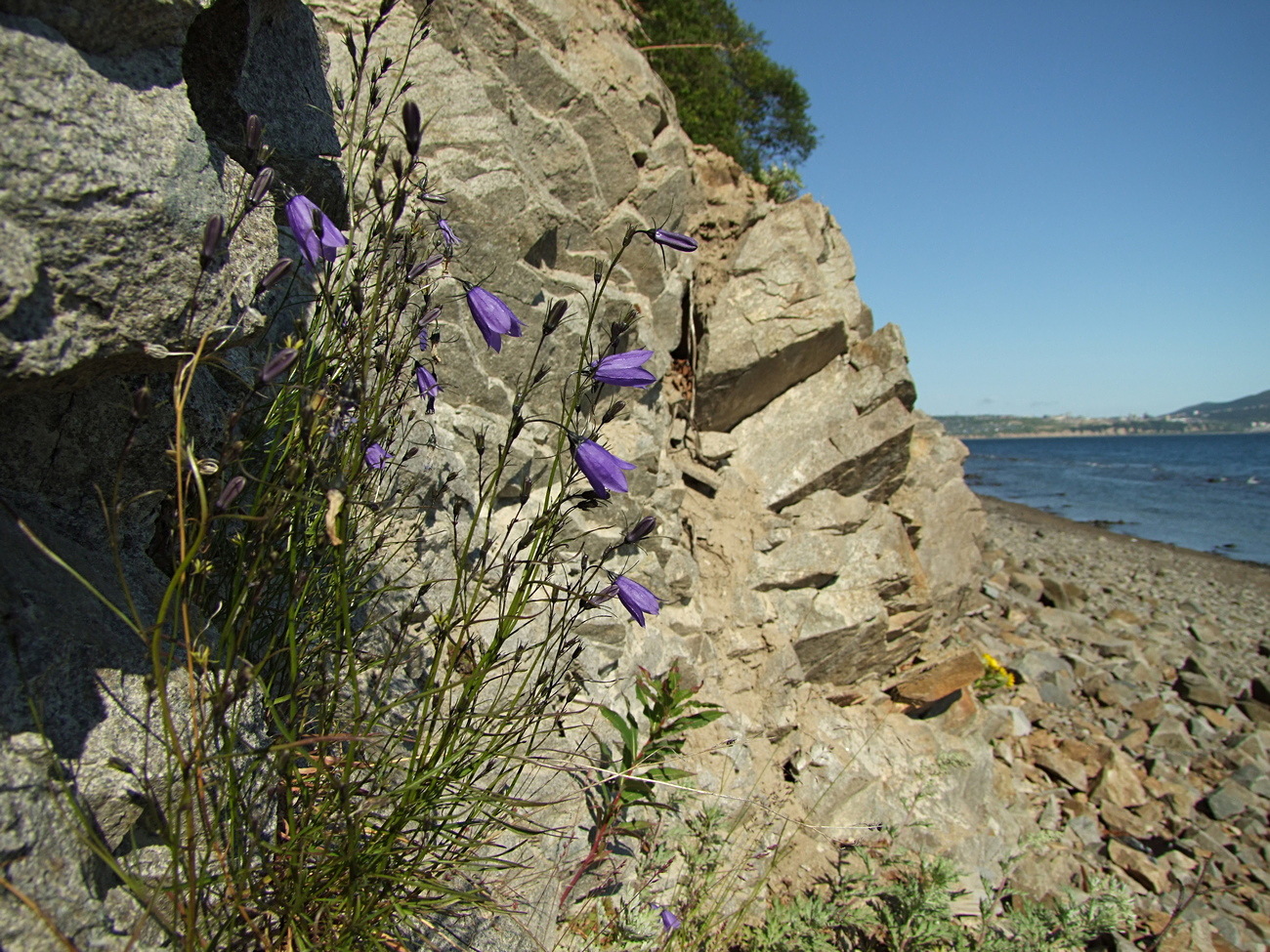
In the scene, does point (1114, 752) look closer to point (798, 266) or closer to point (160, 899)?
point (798, 266)

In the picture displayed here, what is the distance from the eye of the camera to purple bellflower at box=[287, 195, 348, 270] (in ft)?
5.27

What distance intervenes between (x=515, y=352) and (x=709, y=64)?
4910 millimetres

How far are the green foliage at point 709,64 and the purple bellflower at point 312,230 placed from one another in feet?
19.0

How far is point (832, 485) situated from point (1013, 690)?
132 inches

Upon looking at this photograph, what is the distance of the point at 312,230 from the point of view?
162cm

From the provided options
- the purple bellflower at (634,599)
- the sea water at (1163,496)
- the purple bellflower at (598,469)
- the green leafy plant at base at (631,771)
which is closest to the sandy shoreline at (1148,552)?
the sea water at (1163,496)

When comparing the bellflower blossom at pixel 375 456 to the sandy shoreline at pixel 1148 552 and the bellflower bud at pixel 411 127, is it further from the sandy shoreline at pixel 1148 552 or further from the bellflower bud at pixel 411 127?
the sandy shoreline at pixel 1148 552

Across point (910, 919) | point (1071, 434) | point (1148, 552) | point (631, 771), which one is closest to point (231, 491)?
point (631, 771)

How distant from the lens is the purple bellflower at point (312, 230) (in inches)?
63.2

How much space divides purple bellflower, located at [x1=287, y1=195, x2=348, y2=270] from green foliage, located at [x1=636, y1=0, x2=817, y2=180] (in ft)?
19.0

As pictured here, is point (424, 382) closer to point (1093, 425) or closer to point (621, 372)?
point (621, 372)

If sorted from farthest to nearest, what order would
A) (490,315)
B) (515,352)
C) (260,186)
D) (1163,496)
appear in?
(1163,496)
(515,352)
(490,315)
(260,186)

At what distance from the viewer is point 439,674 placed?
2.74m

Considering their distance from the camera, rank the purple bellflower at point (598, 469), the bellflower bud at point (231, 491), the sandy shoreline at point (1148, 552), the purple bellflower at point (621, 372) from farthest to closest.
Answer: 1. the sandy shoreline at point (1148, 552)
2. the purple bellflower at point (621, 372)
3. the purple bellflower at point (598, 469)
4. the bellflower bud at point (231, 491)
